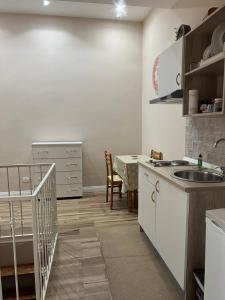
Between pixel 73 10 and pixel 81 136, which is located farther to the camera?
pixel 81 136

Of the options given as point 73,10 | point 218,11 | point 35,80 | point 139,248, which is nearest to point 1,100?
point 35,80

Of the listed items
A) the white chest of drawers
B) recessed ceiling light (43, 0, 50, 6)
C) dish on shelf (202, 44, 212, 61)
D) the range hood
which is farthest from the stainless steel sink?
recessed ceiling light (43, 0, 50, 6)

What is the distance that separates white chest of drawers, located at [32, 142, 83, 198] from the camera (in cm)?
419

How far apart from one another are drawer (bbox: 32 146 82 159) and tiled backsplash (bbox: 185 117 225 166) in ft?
6.87

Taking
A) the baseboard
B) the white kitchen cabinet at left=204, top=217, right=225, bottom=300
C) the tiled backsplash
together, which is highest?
the tiled backsplash

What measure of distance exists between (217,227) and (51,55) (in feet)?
13.6

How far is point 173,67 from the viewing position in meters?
2.74

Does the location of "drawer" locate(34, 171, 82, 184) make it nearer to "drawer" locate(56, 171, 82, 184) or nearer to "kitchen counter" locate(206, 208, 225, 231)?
"drawer" locate(56, 171, 82, 184)

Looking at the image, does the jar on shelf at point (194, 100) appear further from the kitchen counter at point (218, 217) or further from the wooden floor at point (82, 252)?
the wooden floor at point (82, 252)

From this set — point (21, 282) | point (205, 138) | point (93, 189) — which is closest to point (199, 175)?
point (205, 138)

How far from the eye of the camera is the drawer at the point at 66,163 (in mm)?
4223

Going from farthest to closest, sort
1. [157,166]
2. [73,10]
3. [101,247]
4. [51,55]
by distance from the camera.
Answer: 1. [51,55]
2. [73,10]
3. [101,247]
4. [157,166]

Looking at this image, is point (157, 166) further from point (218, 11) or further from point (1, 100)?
point (1, 100)

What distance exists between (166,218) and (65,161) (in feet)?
8.53
